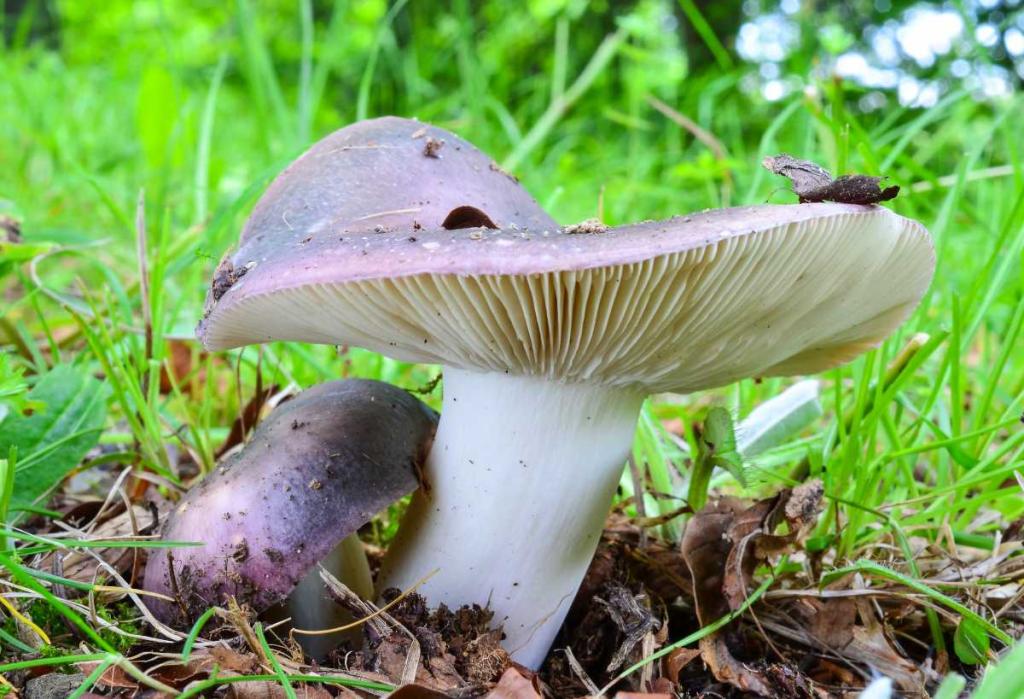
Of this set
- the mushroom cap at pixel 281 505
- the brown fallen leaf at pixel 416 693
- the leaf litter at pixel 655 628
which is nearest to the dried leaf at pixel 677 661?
the leaf litter at pixel 655 628

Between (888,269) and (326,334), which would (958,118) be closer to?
(888,269)

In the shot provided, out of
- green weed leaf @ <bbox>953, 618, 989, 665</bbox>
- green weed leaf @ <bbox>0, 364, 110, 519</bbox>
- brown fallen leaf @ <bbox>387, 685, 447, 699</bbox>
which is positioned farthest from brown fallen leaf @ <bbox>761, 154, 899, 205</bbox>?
green weed leaf @ <bbox>0, 364, 110, 519</bbox>

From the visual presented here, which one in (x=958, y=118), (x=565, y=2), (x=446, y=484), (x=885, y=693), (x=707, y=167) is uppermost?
(x=565, y=2)

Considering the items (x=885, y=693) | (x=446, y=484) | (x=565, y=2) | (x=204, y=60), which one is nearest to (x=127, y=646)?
(x=446, y=484)

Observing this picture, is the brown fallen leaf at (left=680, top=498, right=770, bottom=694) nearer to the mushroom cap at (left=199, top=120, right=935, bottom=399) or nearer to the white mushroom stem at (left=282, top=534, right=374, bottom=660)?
the mushroom cap at (left=199, top=120, right=935, bottom=399)

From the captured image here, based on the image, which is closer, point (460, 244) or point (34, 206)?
point (460, 244)
